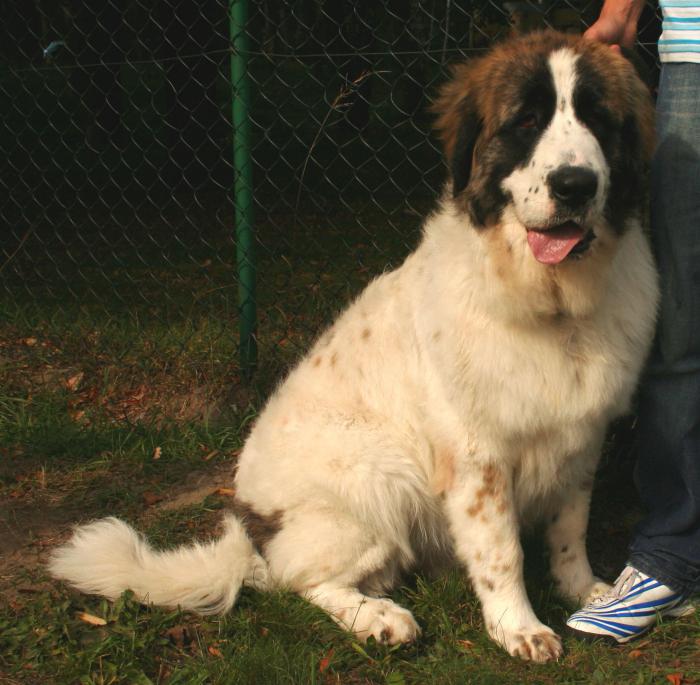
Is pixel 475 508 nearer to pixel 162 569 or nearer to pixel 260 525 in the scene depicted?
pixel 260 525

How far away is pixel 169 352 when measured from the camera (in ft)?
16.3

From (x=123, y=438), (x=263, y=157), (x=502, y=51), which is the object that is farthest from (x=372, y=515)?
(x=263, y=157)

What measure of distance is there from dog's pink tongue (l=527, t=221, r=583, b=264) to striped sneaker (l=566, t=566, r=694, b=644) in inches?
44.2

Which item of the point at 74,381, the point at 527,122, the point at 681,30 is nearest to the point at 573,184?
the point at 527,122

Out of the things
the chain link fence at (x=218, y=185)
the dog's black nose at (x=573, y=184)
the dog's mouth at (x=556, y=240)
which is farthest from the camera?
the chain link fence at (x=218, y=185)

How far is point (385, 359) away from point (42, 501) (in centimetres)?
181

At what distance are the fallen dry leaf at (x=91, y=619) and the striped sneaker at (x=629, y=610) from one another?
1.51 m

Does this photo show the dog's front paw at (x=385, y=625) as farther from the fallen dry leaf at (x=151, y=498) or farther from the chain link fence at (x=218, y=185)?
the chain link fence at (x=218, y=185)

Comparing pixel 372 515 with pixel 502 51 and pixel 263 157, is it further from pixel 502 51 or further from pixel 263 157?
pixel 263 157

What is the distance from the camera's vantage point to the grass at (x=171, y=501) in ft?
9.23

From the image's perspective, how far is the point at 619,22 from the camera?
2840mm

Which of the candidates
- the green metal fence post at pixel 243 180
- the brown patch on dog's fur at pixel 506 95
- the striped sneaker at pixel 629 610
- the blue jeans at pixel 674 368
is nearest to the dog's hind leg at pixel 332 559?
the striped sneaker at pixel 629 610

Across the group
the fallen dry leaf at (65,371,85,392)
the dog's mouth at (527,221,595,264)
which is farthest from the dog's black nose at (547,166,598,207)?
the fallen dry leaf at (65,371,85,392)

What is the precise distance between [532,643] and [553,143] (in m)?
1.49
